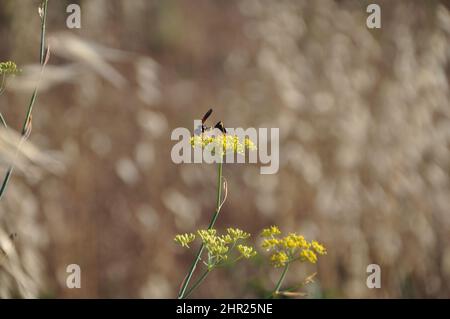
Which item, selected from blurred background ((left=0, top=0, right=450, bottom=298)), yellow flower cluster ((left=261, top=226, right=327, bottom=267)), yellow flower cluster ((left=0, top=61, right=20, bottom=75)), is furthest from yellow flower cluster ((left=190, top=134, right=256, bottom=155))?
blurred background ((left=0, top=0, right=450, bottom=298))

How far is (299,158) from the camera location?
268cm

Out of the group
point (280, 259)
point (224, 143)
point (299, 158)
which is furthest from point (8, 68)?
point (299, 158)

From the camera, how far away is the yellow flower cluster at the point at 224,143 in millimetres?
953

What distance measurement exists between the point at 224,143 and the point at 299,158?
175cm

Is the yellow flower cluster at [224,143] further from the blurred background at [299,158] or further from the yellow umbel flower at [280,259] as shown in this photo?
the blurred background at [299,158]

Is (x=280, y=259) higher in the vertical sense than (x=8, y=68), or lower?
lower

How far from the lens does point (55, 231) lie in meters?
2.66

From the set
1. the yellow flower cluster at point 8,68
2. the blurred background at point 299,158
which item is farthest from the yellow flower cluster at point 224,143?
the blurred background at point 299,158

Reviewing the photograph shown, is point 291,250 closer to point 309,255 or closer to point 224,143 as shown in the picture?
point 309,255

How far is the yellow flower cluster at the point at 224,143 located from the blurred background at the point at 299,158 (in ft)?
4.50

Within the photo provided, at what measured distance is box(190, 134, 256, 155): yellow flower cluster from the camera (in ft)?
3.13

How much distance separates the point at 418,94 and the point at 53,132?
1735 mm
